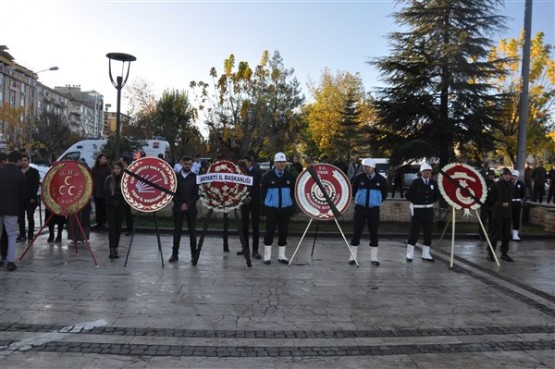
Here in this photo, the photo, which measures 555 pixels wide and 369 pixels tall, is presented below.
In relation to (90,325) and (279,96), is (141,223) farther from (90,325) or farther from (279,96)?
(279,96)

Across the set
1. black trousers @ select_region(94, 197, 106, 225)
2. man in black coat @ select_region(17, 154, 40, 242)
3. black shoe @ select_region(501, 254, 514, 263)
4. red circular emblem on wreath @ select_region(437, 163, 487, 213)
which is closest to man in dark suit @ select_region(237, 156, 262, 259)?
red circular emblem on wreath @ select_region(437, 163, 487, 213)

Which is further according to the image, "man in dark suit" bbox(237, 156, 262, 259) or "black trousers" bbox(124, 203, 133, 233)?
"black trousers" bbox(124, 203, 133, 233)

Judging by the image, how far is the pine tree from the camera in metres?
19.0

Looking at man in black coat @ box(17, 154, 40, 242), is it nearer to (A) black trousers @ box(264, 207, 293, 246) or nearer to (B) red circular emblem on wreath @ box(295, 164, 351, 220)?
(A) black trousers @ box(264, 207, 293, 246)

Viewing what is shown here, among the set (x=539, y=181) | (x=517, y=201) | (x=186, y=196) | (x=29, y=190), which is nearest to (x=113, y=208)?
(x=186, y=196)

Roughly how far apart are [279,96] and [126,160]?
484 inches

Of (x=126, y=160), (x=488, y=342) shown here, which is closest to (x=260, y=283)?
(x=488, y=342)

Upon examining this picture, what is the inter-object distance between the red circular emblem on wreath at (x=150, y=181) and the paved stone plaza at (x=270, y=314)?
1.19 metres

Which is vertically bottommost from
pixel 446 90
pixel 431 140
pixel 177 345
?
pixel 177 345

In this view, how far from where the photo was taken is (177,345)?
5211 mm

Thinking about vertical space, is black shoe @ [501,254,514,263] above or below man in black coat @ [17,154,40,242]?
below

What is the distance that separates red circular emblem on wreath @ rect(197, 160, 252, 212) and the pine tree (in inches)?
437

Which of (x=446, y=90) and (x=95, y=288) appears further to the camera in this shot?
(x=446, y=90)

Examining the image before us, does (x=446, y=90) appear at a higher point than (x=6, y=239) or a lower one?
higher
